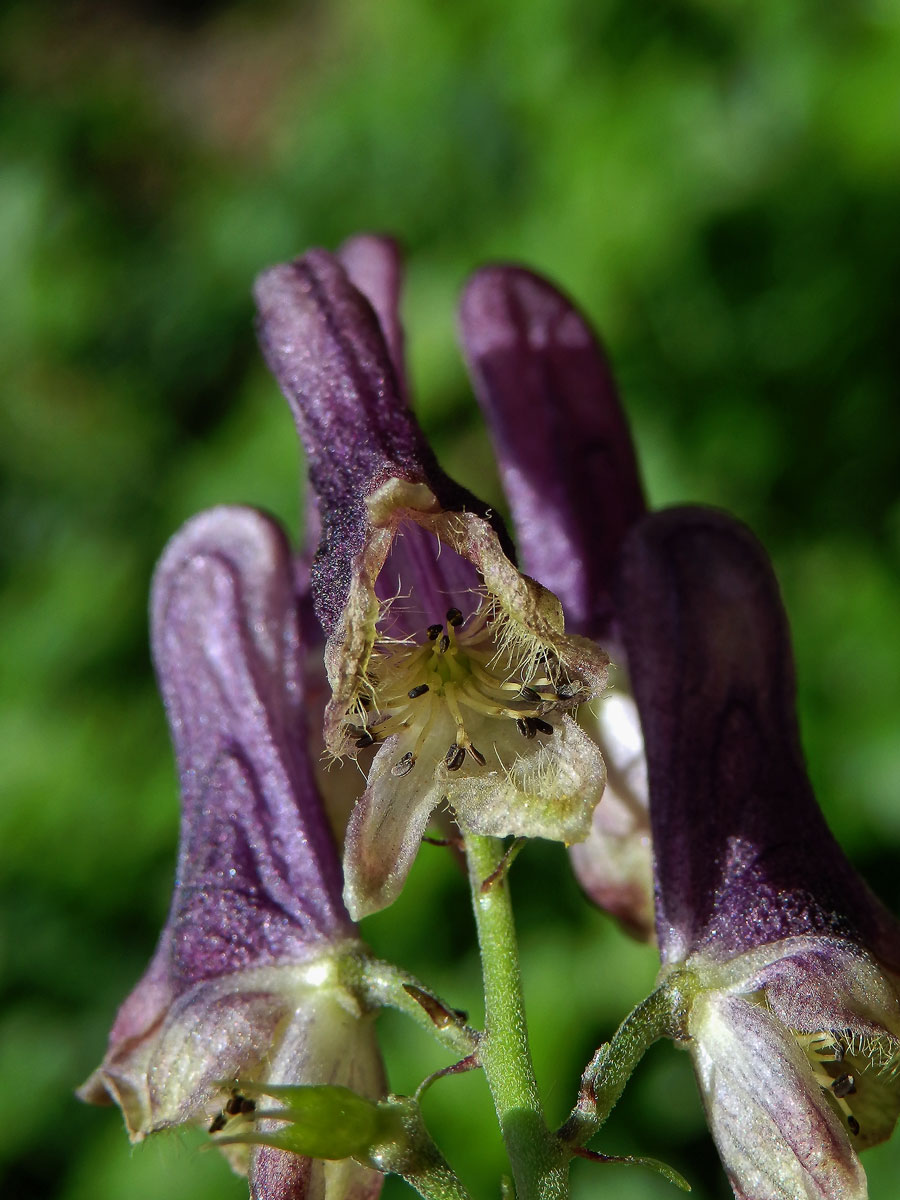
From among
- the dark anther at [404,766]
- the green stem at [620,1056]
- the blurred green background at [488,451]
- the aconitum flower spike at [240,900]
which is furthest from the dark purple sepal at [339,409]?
the blurred green background at [488,451]

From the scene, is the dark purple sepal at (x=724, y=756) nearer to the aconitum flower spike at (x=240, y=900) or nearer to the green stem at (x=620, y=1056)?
the green stem at (x=620, y=1056)

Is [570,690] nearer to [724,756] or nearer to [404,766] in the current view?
[404,766]

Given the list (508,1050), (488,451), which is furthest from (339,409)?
(488,451)

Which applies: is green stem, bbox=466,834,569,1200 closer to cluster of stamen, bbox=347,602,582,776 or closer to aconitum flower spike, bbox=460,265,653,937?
cluster of stamen, bbox=347,602,582,776

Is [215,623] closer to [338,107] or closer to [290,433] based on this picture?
[290,433]

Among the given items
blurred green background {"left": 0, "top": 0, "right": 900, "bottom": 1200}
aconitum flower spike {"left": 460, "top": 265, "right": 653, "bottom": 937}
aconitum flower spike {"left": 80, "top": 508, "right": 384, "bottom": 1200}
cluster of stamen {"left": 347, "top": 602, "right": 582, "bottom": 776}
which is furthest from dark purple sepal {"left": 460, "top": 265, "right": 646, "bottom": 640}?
blurred green background {"left": 0, "top": 0, "right": 900, "bottom": 1200}

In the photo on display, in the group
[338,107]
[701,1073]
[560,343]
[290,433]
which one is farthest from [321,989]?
[338,107]
